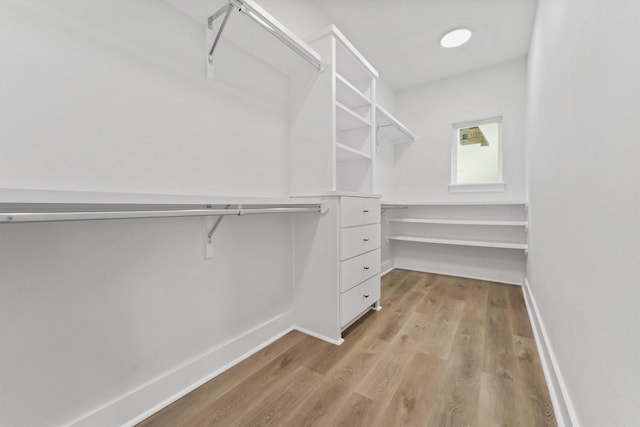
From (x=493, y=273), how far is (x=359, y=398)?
8.49 ft

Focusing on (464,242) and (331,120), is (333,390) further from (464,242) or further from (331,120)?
(464,242)

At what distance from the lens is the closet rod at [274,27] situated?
3.65ft

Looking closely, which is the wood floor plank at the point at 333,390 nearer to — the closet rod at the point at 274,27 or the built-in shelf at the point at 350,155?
the built-in shelf at the point at 350,155

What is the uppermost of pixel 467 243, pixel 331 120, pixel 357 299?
pixel 331 120

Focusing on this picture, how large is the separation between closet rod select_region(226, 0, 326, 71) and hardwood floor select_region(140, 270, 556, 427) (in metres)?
1.77

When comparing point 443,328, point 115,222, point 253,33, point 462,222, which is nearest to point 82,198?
point 115,222

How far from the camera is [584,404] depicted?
2.65 ft

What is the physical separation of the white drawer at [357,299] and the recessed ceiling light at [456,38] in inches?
94.5

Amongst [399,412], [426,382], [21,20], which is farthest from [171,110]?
[426,382]

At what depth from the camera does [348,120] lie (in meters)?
2.02

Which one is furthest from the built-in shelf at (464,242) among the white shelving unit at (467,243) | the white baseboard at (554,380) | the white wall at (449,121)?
the white baseboard at (554,380)

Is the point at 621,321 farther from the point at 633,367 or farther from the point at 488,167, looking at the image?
the point at 488,167

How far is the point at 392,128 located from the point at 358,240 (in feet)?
5.71

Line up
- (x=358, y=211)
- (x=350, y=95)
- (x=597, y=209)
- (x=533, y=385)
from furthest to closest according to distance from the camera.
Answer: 1. (x=350, y=95)
2. (x=358, y=211)
3. (x=533, y=385)
4. (x=597, y=209)
